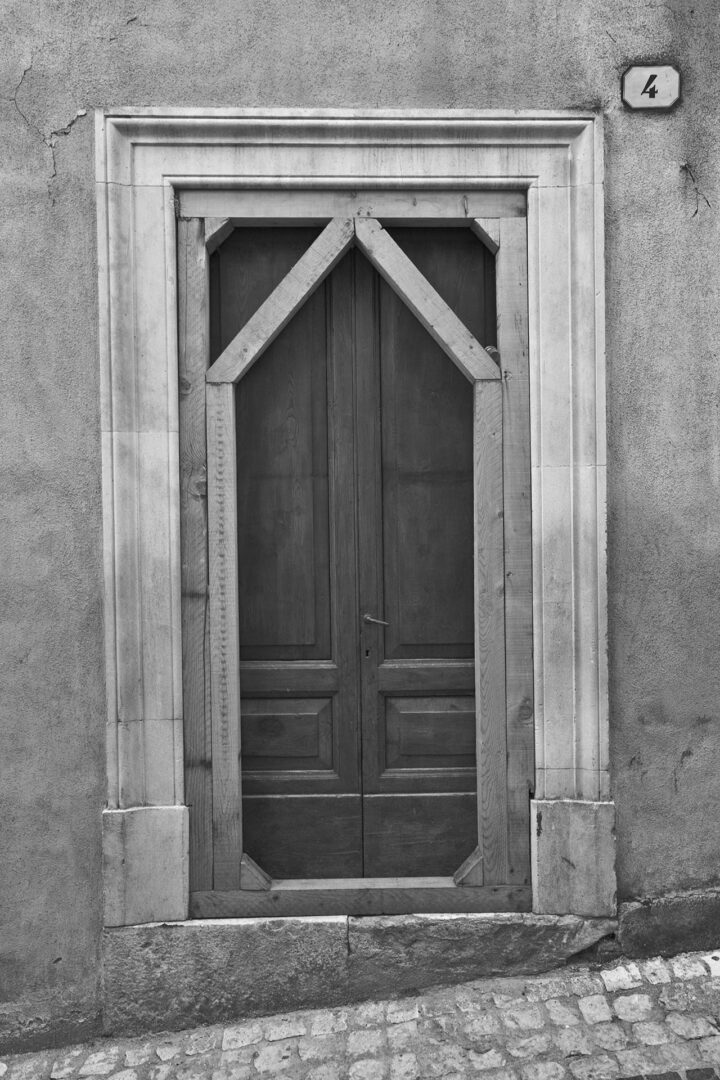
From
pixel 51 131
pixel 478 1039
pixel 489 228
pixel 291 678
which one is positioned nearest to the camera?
pixel 478 1039

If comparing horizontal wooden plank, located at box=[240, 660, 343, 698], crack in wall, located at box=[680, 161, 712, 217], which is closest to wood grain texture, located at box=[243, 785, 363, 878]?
horizontal wooden plank, located at box=[240, 660, 343, 698]

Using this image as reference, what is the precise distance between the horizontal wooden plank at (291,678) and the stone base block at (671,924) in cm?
147

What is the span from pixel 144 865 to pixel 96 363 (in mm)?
1947

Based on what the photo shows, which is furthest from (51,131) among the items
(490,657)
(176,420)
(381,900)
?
(381,900)

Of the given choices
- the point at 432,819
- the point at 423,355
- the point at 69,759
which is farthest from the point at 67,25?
the point at 432,819

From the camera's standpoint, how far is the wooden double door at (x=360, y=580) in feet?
12.3

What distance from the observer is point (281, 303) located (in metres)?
3.60

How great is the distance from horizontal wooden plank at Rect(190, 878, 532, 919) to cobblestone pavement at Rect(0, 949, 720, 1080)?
291mm

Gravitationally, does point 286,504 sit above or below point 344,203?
below

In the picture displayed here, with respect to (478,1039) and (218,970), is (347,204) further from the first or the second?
(478,1039)

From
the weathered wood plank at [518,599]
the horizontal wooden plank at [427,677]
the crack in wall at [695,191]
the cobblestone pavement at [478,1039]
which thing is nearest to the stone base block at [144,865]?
the cobblestone pavement at [478,1039]

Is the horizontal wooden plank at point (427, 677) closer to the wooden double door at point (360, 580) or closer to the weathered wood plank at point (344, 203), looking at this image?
the wooden double door at point (360, 580)

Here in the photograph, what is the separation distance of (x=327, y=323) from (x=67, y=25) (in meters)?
1.48

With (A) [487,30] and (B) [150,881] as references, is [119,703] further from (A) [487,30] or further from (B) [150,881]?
(A) [487,30]
